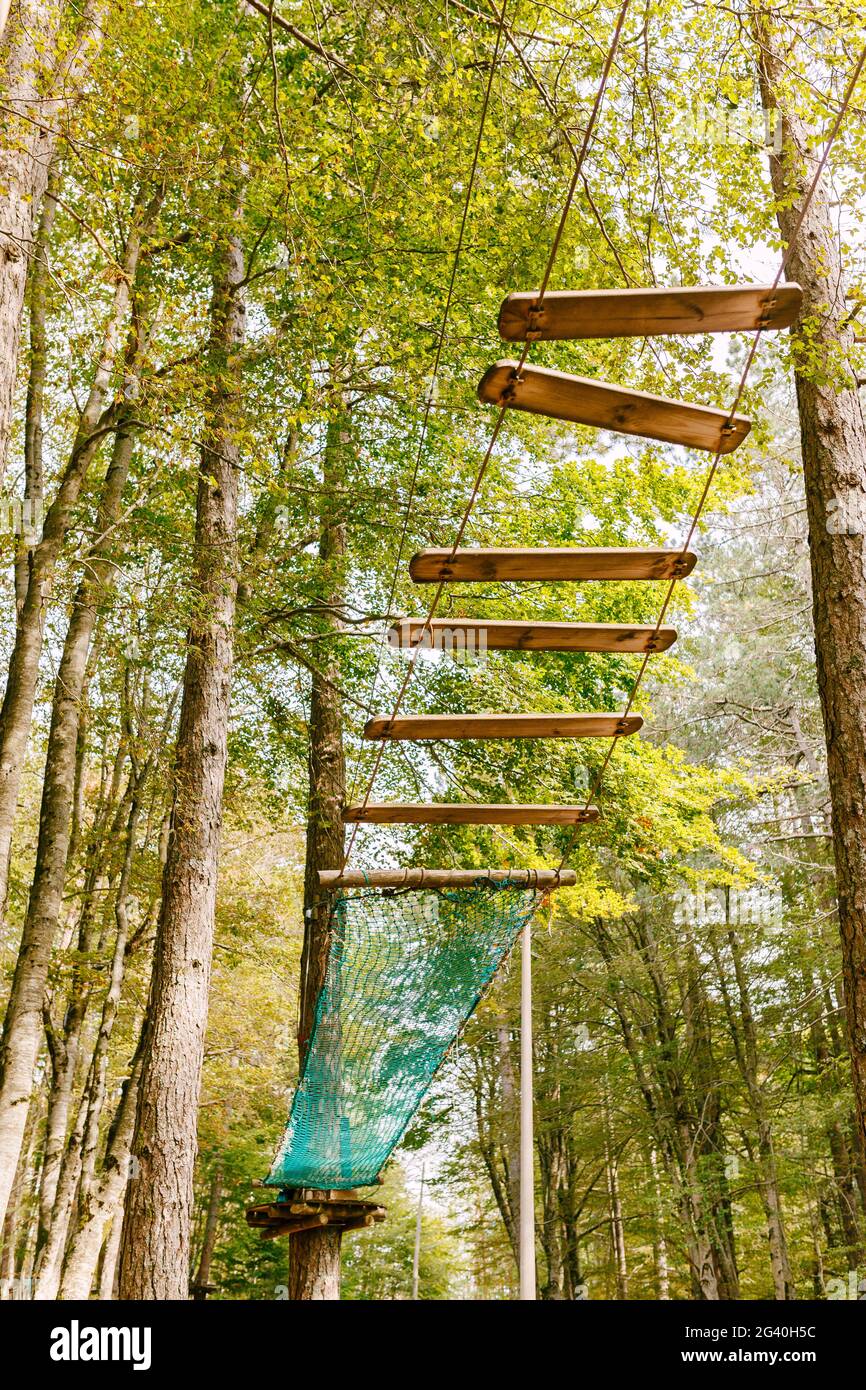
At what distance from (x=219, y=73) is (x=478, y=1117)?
12123 mm

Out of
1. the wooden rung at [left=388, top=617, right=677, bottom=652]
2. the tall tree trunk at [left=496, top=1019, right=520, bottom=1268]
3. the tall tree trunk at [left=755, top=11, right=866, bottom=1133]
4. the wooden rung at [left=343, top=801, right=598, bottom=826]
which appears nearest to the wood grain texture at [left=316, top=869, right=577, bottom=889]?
the wooden rung at [left=343, top=801, right=598, bottom=826]

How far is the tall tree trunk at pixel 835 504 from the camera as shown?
2832 mm

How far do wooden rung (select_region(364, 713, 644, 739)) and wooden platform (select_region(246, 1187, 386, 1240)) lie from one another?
8.30 ft

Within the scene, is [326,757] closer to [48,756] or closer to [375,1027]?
[48,756]

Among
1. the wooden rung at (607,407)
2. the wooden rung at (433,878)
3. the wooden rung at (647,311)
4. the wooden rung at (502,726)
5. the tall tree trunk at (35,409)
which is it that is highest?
the tall tree trunk at (35,409)

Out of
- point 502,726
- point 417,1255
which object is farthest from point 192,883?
point 417,1255

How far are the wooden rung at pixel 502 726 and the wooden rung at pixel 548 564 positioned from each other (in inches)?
16.7

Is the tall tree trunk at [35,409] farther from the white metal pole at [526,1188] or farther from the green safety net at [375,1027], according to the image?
the white metal pole at [526,1188]

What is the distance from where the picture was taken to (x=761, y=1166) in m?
10.1

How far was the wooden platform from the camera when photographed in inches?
175

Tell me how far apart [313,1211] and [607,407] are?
368 cm

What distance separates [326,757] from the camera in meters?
6.36

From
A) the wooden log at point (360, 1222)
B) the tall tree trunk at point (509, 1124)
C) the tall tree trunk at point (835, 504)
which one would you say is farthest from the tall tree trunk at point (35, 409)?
the tall tree trunk at point (509, 1124)
